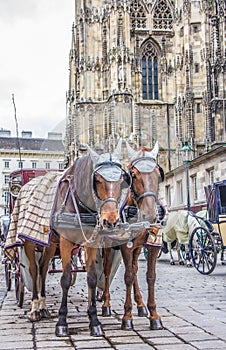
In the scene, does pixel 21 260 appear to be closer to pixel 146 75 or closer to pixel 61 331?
pixel 61 331

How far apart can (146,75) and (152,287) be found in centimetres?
3383

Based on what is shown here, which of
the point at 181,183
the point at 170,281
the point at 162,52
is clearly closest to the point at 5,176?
the point at 162,52

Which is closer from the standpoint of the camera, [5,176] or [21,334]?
[21,334]

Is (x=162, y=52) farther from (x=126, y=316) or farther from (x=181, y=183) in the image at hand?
(x=126, y=316)

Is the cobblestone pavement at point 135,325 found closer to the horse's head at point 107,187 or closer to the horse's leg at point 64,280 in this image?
the horse's leg at point 64,280

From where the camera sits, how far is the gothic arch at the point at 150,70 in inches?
1500

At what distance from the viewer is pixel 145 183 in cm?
499

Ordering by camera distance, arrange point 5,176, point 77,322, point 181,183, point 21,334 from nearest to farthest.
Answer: point 21,334
point 77,322
point 181,183
point 5,176

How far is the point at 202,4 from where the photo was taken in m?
35.4

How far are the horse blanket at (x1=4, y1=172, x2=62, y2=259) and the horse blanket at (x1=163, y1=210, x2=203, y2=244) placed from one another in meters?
6.81

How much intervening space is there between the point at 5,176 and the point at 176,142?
4146cm

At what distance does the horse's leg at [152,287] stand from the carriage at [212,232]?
215 inches

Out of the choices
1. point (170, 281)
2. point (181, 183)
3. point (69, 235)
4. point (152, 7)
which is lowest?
point (170, 281)

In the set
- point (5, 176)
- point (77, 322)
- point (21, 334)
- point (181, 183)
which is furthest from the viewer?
point (5, 176)
